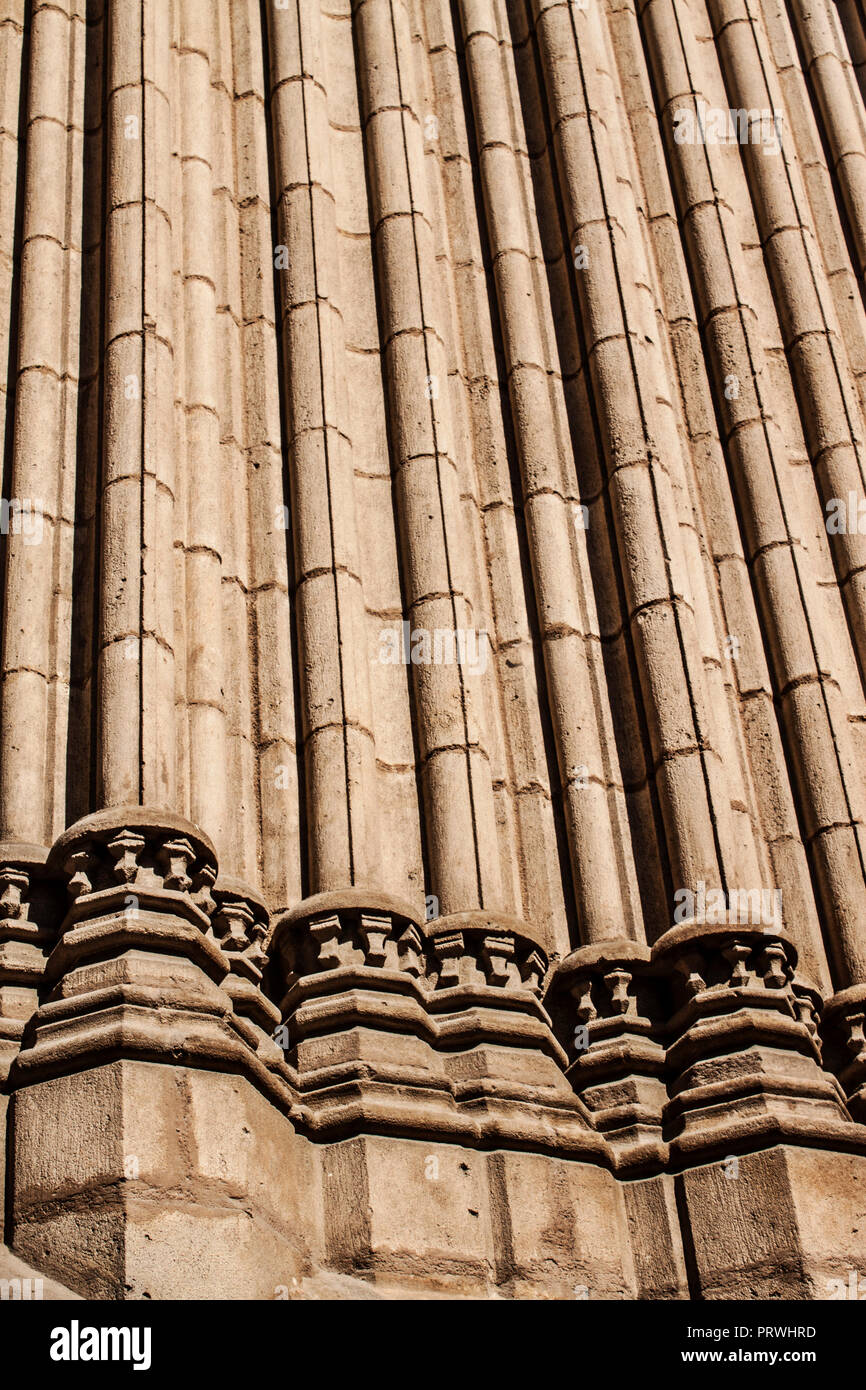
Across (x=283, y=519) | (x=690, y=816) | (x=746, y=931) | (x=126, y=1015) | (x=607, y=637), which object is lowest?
(x=126, y=1015)

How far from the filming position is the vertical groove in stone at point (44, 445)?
6.85 meters

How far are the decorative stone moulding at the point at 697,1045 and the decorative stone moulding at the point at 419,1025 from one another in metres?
0.20

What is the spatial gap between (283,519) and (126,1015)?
2772 mm

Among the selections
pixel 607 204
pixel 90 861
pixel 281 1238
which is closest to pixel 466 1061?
pixel 281 1238

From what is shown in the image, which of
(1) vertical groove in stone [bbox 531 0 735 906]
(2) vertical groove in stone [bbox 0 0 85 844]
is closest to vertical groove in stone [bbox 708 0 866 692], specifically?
(1) vertical groove in stone [bbox 531 0 735 906]

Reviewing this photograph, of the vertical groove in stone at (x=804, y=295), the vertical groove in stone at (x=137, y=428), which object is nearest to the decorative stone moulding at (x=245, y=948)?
the vertical groove in stone at (x=137, y=428)

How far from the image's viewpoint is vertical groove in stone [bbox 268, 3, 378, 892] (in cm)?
693

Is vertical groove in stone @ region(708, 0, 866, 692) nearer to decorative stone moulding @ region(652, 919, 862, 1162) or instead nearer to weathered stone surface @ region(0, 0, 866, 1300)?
weathered stone surface @ region(0, 0, 866, 1300)

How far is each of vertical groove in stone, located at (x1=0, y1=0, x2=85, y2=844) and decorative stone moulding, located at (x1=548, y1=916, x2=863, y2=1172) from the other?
214 cm

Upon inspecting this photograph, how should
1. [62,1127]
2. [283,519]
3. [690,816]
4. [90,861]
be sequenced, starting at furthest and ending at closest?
[283,519] → [690,816] → [90,861] → [62,1127]

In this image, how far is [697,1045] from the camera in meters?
6.70

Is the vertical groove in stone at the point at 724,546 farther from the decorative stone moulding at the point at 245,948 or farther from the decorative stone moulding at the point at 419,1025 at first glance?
the decorative stone moulding at the point at 245,948
